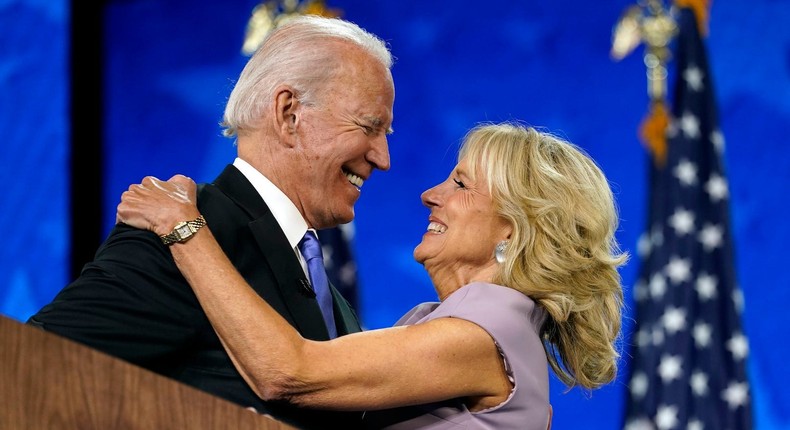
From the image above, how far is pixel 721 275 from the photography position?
4629 mm

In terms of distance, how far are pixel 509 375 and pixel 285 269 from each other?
453 mm

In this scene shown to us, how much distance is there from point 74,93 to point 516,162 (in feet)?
14.1

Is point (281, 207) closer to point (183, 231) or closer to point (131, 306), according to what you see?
point (183, 231)

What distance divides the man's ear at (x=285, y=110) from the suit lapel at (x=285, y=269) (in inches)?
7.9

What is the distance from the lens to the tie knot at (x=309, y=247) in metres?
2.24

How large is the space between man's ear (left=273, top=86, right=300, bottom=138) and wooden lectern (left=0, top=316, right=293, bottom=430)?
1075mm

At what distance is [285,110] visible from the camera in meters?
2.31

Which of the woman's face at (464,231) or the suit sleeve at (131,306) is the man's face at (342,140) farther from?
the suit sleeve at (131,306)

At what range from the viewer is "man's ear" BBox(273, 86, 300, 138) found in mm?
2295

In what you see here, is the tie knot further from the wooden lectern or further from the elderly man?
the wooden lectern

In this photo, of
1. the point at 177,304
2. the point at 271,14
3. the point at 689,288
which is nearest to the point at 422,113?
the point at 271,14

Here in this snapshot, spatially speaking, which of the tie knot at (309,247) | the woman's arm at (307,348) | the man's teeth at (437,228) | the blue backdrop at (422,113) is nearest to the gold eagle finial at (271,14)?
the blue backdrop at (422,113)

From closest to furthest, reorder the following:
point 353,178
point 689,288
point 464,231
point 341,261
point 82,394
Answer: point 82,394 < point 464,231 < point 353,178 < point 689,288 < point 341,261

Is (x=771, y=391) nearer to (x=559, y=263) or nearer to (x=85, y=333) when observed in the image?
(x=559, y=263)
